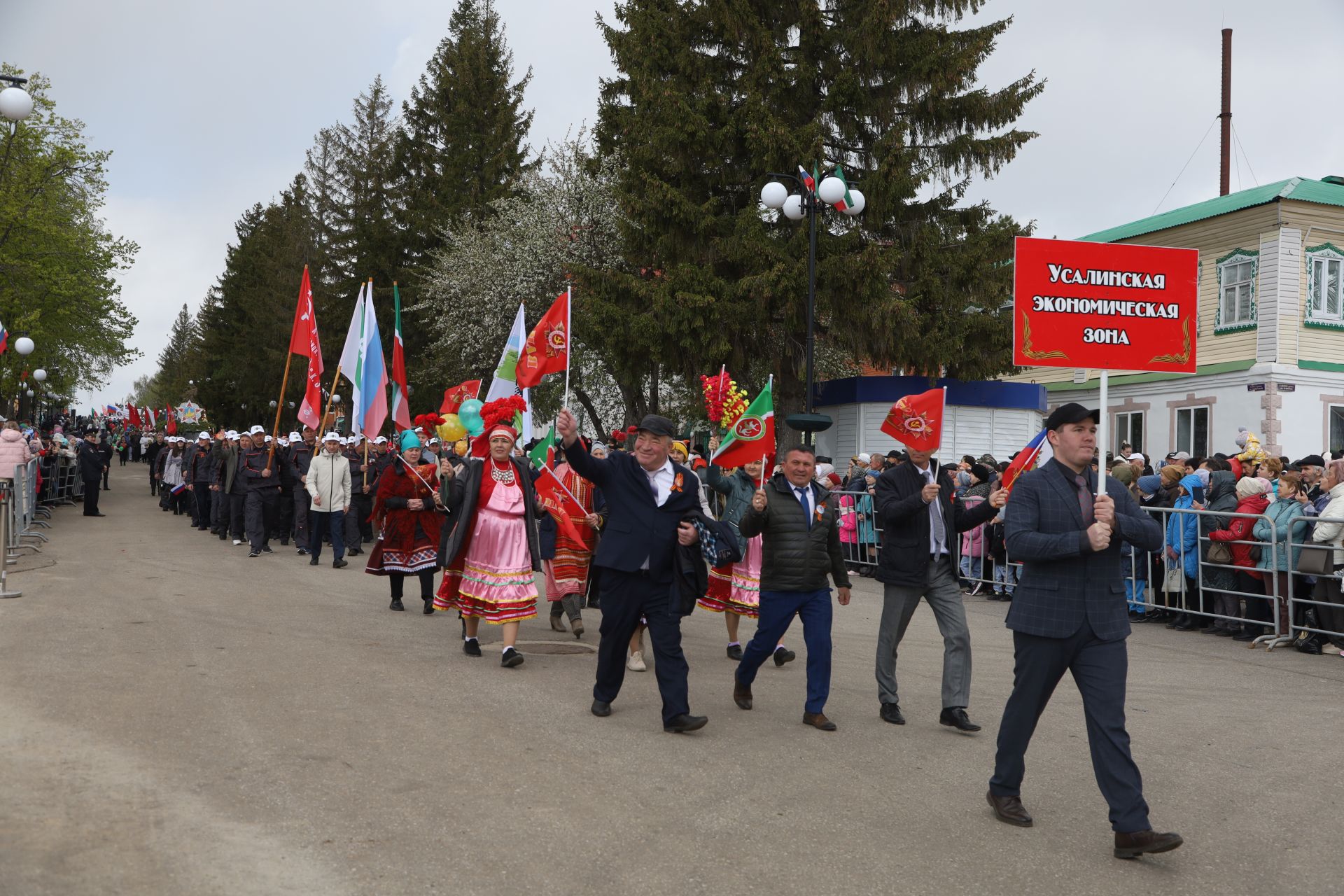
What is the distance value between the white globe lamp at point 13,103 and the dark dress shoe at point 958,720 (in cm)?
1328

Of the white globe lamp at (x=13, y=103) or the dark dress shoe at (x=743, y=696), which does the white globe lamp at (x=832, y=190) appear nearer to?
the white globe lamp at (x=13, y=103)

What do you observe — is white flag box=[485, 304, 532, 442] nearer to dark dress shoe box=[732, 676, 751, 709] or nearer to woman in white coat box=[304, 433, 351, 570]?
woman in white coat box=[304, 433, 351, 570]

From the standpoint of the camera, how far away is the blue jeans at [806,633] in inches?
294

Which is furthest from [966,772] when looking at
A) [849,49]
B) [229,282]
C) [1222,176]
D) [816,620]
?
[229,282]

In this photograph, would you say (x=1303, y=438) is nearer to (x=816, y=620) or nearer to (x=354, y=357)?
(x=354, y=357)

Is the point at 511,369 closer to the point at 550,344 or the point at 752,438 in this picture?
the point at 550,344

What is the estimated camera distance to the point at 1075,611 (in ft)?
17.7

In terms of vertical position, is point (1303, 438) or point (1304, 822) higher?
point (1303, 438)

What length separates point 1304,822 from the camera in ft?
18.8

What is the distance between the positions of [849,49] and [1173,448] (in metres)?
12.6

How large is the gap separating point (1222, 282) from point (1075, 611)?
86.9ft

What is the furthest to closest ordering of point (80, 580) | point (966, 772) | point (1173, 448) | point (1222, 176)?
1. point (1222, 176)
2. point (1173, 448)
3. point (80, 580)
4. point (966, 772)

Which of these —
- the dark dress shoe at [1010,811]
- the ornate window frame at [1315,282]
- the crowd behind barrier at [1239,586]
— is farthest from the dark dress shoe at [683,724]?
the ornate window frame at [1315,282]

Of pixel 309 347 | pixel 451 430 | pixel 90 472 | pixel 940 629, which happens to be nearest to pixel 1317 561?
pixel 940 629
